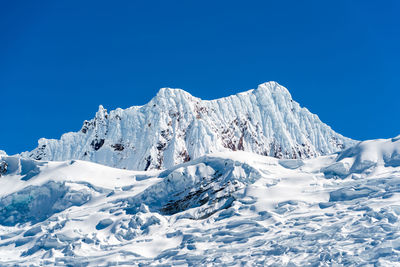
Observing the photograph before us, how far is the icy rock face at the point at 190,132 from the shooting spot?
329 feet

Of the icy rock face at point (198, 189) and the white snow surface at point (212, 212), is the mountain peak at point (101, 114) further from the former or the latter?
the icy rock face at point (198, 189)

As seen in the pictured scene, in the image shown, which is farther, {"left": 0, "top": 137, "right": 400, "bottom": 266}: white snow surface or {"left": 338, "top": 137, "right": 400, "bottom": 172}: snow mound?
{"left": 338, "top": 137, "right": 400, "bottom": 172}: snow mound

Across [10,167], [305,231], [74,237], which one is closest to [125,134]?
[10,167]

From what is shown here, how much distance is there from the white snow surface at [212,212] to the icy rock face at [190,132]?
196ft

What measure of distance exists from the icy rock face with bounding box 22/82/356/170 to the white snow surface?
59.8 m

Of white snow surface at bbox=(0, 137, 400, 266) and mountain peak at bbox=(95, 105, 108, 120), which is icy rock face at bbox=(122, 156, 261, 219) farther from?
mountain peak at bbox=(95, 105, 108, 120)

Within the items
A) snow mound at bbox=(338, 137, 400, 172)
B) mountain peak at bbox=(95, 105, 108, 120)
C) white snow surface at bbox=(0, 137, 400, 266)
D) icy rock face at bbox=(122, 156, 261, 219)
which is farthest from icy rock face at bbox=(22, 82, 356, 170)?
snow mound at bbox=(338, 137, 400, 172)

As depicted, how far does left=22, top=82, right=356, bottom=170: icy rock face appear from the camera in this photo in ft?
329

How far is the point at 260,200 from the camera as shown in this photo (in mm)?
27891

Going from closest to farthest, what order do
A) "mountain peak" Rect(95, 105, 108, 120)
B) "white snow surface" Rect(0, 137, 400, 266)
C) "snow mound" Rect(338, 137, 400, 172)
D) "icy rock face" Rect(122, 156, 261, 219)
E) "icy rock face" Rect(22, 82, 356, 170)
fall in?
1. "white snow surface" Rect(0, 137, 400, 266)
2. "icy rock face" Rect(122, 156, 261, 219)
3. "snow mound" Rect(338, 137, 400, 172)
4. "icy rock face" Rect(22, 82, 356, 170)
5. "mountain peak" Rect(95, 105, 108, 120)

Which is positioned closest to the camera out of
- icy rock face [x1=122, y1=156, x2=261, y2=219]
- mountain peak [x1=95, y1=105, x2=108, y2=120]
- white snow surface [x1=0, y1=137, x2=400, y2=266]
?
white snow surface [x1=0, y1=137, x2=400, y2=266]

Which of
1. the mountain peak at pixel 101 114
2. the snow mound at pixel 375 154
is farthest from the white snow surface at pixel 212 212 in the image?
the mountain peak at pixel 101 114

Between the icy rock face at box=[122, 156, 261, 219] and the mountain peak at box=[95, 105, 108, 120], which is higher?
the mountain peak at box=[95, 105, 108, 120]

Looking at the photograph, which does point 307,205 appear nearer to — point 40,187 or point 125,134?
point 40,187
